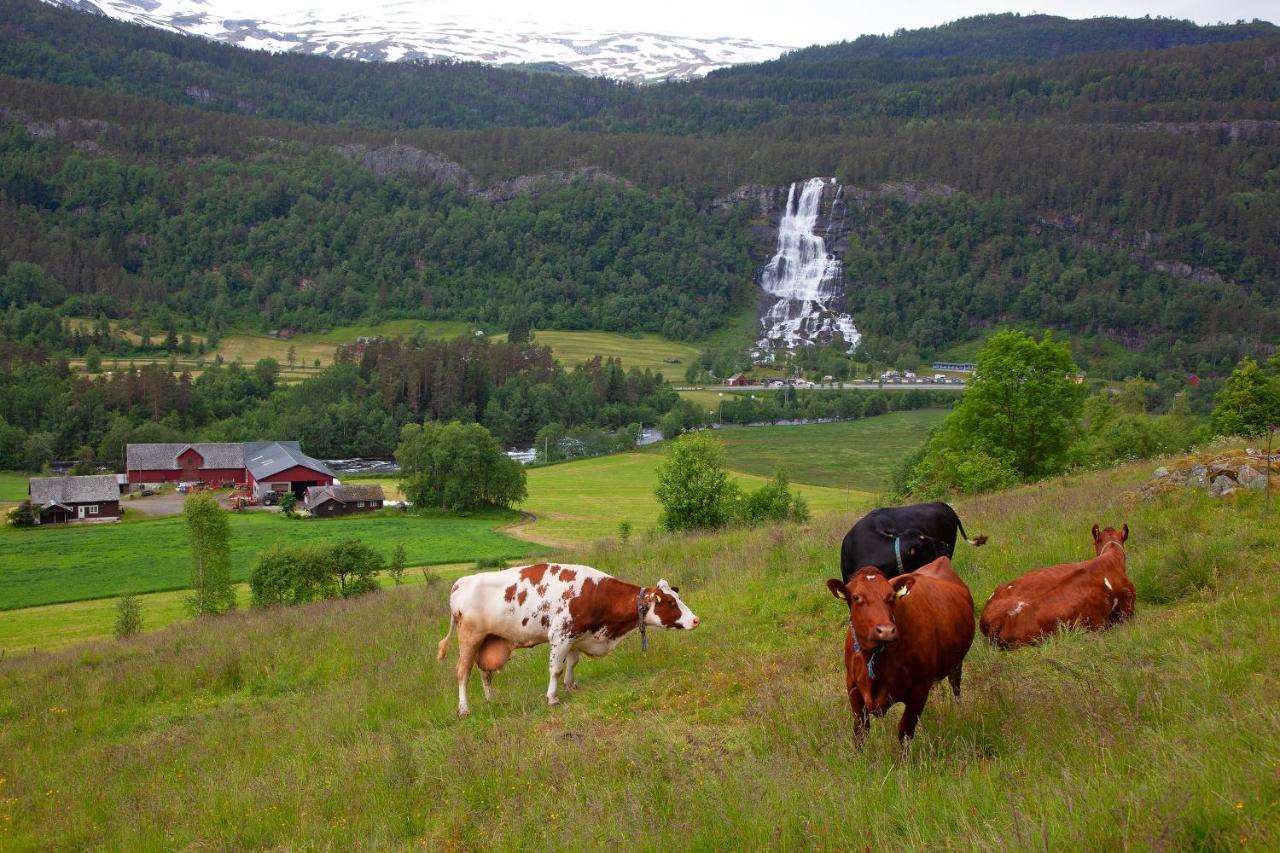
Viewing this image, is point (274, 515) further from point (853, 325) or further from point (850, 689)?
point (853, 325)

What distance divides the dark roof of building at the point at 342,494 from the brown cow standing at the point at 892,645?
7049cm

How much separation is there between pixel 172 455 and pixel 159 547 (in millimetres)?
37639

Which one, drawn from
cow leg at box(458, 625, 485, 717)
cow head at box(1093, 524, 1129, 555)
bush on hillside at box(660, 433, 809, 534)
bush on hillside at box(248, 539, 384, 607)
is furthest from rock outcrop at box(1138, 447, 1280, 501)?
bush on hillside at box(248, 539, 384, 607)

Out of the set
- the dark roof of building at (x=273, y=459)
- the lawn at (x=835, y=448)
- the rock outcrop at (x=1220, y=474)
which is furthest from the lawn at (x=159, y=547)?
the rock outcrop at (x=1220, y=474)

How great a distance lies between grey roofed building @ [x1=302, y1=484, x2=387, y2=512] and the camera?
237ft

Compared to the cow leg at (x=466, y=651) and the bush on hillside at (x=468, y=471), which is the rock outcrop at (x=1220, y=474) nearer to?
the cow leg at (x=466, y=651)

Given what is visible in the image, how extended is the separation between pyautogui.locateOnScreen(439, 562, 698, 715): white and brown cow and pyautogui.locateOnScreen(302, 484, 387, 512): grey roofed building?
65.2 metres

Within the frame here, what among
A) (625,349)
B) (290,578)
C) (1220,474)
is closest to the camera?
(1220,474)

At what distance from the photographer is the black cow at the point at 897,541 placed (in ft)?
34.1

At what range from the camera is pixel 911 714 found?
639 centimetres

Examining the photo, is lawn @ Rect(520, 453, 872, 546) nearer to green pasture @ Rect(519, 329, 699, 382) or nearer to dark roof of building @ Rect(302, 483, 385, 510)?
dark roof of building @ Rect(302, 483, 385, 510)

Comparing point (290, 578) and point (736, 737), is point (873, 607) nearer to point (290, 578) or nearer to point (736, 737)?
point (736, 737)

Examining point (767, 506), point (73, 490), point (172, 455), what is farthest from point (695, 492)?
point (172, 455)

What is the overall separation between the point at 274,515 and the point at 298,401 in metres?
41.8
